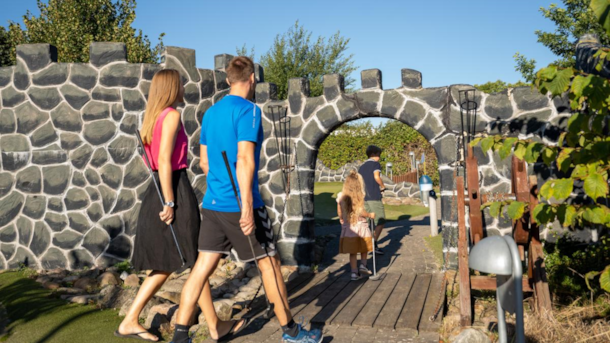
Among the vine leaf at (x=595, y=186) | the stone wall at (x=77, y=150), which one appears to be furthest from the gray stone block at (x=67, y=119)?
the vine leaf at (x=595, y=186)

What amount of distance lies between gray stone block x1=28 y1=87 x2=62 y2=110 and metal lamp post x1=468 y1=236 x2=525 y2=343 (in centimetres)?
658

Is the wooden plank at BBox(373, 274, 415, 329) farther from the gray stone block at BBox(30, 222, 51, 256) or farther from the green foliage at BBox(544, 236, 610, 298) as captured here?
the gray stone block at BBox(30, 222, 51, 256)

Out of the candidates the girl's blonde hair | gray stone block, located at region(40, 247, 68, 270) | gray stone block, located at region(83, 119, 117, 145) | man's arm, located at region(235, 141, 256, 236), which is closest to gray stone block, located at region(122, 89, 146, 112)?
gray stone block, located at region(83, 119, 117, 145)

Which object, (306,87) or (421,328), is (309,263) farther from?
(421,328)

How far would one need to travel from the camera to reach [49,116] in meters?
7.38

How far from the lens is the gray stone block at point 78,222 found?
737 centimetres

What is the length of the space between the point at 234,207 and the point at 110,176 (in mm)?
4345

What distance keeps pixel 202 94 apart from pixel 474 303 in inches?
184

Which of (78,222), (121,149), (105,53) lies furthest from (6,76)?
(78,222)

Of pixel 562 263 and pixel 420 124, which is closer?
pixel 562 263

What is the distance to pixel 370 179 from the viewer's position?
7.88 metres

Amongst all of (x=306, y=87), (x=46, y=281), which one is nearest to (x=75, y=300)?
(x=46, y=281)

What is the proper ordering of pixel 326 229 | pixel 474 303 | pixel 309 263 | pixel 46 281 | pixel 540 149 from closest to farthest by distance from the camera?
pixel 540 149 → pixel 474 303 → pixel 46 281 → pixel 309 263 → pixel 326 229

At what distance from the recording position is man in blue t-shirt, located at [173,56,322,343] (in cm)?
356
